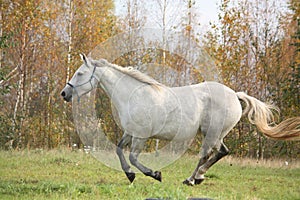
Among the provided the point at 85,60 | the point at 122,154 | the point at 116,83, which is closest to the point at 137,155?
the point at 122,154

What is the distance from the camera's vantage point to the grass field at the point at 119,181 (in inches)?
229

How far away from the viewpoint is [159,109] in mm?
6145

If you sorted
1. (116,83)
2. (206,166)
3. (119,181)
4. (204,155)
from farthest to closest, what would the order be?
(204,155) < (206,166) < (119,181) < (116,83)

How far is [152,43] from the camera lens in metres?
6.21

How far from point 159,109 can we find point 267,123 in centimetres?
243

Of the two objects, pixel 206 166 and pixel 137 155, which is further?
pixel 206 166

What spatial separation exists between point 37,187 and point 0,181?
1.07 metres

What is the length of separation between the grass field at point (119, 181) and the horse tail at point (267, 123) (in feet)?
2.78

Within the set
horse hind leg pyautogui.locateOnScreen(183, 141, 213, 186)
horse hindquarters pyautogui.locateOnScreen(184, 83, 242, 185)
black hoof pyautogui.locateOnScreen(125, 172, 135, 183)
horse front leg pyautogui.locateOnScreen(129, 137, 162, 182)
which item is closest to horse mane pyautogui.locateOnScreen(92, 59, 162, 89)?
horse front leg pyautogui.locateOnScreen(129, 137, 162, 182)

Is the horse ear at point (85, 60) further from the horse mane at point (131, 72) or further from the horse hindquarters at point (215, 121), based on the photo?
the horse hindquarters at point (215, 121)

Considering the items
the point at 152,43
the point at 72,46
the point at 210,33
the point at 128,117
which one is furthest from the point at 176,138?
the point at 72,46

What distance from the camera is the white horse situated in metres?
6.26

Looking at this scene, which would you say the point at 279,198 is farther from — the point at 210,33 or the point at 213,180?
the point at 210,33

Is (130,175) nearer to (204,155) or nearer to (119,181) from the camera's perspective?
(119,181)
